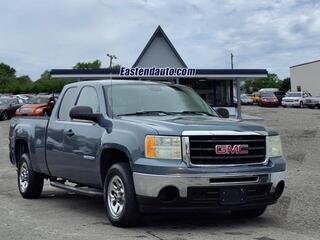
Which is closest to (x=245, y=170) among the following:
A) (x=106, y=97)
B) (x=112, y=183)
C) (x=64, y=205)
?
(x=112, y=183)

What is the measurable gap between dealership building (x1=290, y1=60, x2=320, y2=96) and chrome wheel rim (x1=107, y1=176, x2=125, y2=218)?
261 feet

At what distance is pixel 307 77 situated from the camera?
87.9m

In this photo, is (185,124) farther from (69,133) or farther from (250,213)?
(69,133)

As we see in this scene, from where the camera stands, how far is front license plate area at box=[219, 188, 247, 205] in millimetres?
7039

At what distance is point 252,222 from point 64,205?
130 inches

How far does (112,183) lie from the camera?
760 cm

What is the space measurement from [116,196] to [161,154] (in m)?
0.97

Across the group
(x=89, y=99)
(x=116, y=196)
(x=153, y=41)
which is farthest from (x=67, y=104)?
(x=153, y=41)

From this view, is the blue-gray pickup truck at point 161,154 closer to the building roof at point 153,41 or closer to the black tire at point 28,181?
the black tire at point 28,181

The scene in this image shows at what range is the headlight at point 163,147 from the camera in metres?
6.96

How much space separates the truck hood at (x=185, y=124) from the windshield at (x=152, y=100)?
38 centimetres

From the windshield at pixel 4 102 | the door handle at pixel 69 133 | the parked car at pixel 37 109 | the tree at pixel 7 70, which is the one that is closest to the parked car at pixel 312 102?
the windshield at pixel 4 102

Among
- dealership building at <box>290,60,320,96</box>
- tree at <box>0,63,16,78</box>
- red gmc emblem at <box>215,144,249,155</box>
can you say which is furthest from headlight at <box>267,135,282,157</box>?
tree at <box>0,63,16,78</box>

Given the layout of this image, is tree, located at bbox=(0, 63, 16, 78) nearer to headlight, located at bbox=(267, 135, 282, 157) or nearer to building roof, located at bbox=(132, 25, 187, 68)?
building roof, located at bbox=(132, 25, 187, 68)
